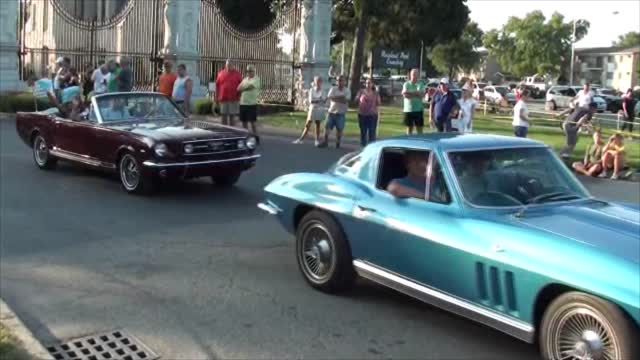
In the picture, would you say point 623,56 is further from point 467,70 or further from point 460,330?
point 460,330

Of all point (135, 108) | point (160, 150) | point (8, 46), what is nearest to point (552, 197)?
point (160, 150)

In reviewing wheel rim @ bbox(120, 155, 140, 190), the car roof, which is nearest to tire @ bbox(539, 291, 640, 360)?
the car roof

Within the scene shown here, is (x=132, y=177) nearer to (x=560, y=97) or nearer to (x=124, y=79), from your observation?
(x=124, y=79)

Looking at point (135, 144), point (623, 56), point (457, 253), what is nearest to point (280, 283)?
point (457, 253)

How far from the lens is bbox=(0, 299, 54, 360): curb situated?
4.66m

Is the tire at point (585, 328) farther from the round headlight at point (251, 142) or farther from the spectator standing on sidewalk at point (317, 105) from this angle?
the spectator standing on sidewalk at point (317, 105)

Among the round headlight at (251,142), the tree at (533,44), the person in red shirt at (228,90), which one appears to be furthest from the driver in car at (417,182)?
the tree at (533,44)

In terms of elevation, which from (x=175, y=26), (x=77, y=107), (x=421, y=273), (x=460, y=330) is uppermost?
(x=175, y=26)

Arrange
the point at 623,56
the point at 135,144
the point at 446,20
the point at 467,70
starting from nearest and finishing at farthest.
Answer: the point at 135,144 → the point at 446,20 → the point at 467,70 → the point at 623,56

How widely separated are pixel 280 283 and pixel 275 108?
2089 cm

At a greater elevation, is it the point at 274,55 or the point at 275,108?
the point at 274,55

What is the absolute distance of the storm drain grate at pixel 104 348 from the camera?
4941 mm

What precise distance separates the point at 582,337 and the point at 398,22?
34530mm

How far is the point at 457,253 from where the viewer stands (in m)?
4.93
